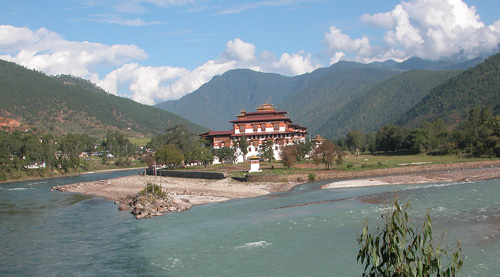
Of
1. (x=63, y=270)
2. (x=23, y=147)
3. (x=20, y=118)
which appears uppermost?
(x=20, y=118)

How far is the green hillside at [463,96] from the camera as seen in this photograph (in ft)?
412

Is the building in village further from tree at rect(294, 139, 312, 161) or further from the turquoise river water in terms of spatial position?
the turquoise river water

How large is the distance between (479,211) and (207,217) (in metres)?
16.1

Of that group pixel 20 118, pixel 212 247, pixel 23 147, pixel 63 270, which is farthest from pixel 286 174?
pixel 20 118

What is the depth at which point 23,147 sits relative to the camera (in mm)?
89375

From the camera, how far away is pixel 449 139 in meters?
73.9

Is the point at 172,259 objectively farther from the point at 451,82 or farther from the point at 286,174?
the point at 451,82

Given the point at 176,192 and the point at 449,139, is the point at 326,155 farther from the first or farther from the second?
the point at 449,139

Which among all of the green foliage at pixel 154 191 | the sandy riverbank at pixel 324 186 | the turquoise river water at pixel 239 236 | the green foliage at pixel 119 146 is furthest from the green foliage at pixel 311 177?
the green foliage at pixel 119 146

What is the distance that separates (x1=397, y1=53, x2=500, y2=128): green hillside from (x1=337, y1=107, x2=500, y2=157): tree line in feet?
120

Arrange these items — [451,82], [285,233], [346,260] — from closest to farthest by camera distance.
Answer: [346,260]
[285,233]
[451,82]

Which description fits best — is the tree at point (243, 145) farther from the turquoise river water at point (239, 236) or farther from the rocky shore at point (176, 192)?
the turquoise river water at point (239, 236)

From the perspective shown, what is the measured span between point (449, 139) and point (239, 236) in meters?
61.0

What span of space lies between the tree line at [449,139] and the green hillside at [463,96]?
36.6m
